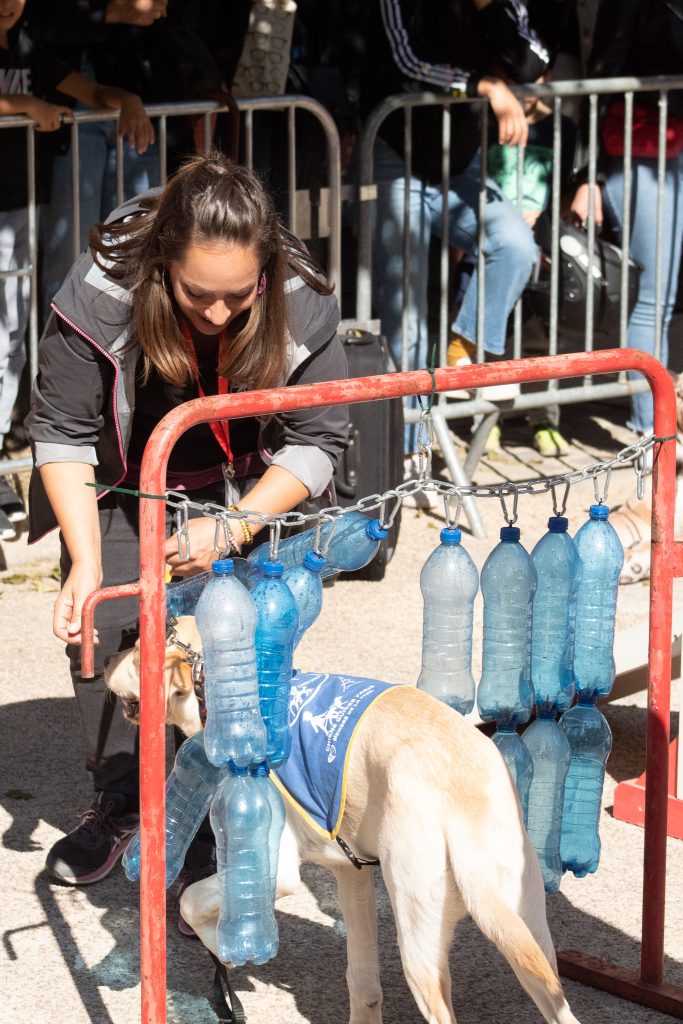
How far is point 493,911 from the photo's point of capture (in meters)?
2.68

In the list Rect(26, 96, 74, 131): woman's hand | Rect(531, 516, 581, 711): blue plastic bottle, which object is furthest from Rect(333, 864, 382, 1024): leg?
Rect(26, 96, 74, 131): woman's hand

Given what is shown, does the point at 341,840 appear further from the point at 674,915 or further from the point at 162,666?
the point at 674,915

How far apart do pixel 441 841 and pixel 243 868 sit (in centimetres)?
38

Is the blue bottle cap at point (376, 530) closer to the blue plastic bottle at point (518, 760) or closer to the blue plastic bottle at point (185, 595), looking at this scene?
the blue plastic bottle at point (185, 595)

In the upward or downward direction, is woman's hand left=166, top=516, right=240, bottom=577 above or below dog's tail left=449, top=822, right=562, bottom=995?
above

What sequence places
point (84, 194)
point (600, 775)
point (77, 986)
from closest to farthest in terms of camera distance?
point (600, 775) < point (77, 986) < point (84, 194)

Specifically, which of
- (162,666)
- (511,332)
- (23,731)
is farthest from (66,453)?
(511,332)

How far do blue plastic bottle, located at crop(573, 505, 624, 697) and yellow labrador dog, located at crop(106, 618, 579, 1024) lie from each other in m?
0.34

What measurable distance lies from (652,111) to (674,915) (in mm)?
4764

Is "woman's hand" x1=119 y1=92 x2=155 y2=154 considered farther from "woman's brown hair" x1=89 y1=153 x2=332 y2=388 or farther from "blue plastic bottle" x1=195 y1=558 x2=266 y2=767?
"blue plastic bottle" x1=195 y1=558 x2=266 y2=767

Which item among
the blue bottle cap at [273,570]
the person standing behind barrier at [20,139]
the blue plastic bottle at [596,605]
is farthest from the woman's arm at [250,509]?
the person standing behind barrier at [20,139]

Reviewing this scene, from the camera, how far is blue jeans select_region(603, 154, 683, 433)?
24.6 feet

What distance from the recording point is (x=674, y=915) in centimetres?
374

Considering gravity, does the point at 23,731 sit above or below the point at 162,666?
below
